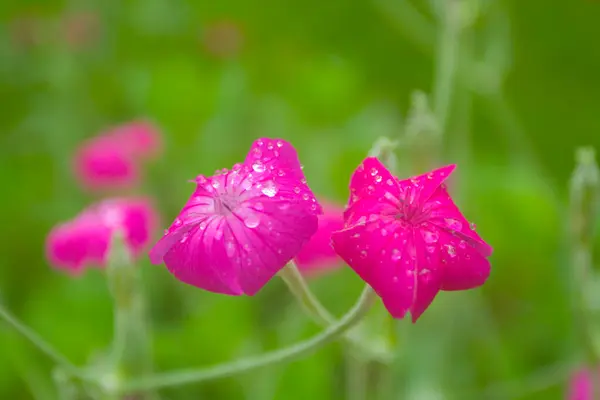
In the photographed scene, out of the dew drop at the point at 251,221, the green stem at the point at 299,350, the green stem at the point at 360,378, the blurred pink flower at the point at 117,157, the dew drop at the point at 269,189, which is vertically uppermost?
the blurred pink flower at the point at 117,157

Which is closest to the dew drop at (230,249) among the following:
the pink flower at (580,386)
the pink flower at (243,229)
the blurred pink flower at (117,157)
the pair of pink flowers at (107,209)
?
the pink flower at (243,229)

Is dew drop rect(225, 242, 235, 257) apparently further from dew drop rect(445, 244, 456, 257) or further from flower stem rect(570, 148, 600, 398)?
flower stem rect(570, 148, 600, 398)

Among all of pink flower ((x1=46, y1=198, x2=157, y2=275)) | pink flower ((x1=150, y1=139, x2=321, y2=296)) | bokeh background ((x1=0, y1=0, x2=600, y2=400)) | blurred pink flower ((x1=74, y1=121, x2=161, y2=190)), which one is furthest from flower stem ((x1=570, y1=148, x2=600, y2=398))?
blurred pink flower ((x1=74, y1=121, x2=161, y2=190))

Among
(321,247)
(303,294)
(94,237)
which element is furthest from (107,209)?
(303,294)

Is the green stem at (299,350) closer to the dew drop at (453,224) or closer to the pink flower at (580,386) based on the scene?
the dew drop at (453,224)

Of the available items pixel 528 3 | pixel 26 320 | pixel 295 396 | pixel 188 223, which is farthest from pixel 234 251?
pixel 528 3

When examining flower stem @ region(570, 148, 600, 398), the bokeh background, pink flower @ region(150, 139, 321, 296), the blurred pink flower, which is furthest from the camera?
the blurred pink flower

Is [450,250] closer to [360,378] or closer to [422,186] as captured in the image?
[422,186]
